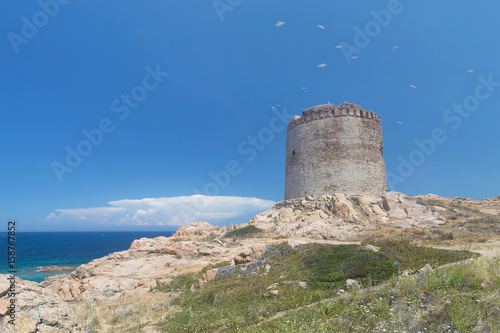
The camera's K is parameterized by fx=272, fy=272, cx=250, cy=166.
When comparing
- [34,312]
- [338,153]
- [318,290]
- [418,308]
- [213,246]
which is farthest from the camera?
[338,153]

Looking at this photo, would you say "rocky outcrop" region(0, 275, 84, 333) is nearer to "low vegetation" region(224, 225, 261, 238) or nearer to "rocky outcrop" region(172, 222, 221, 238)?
"low vegetation" region(224, 225, 261, 238)

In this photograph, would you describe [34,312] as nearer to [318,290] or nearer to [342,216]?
[318,290]

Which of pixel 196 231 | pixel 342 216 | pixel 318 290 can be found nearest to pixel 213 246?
pixel 196 231

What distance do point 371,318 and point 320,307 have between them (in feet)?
4.49

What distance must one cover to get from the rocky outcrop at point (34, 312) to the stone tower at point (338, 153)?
1069 inches

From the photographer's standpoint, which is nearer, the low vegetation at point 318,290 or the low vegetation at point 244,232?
the low vegetation at point 318,290

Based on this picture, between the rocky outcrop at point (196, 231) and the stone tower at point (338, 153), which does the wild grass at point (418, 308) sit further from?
the rocky outcrop at point (196, 231)

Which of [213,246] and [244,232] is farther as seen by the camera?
[244,232]

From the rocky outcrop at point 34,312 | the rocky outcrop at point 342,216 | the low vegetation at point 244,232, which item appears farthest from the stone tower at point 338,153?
the rocky outcrop at point 34,312

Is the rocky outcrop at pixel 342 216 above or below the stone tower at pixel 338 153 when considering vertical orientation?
below

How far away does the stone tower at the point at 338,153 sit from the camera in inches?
1166

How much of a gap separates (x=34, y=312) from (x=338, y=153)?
94.8ft

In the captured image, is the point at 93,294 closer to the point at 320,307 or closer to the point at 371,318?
the point at 320,307

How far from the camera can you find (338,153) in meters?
29.9
